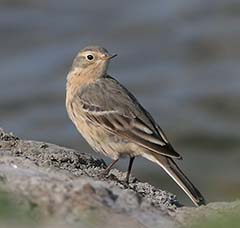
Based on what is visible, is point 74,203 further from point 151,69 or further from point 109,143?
point 151,69

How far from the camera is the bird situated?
40.5ft

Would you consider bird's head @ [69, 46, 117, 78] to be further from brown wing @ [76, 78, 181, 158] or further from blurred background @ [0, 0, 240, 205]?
blurred background @ [0, 0, 240, 205]

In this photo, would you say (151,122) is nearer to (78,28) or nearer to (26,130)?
(26,130)

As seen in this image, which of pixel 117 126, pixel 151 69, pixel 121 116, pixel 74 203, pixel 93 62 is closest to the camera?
pixel 74 203

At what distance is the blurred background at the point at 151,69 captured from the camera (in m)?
25.9

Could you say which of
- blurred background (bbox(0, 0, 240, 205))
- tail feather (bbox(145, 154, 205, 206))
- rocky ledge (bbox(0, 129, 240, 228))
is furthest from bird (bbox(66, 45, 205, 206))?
blurred background (bbox(0, 0, 240, 205))

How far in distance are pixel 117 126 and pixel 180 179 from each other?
916 mm

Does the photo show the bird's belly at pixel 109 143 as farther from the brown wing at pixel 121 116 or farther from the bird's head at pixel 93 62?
the bird's head at pixel 93 62

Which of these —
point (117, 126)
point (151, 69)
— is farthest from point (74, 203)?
point (151, 69)

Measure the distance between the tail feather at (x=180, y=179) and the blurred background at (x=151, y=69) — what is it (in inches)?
323

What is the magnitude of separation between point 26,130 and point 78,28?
462 inches

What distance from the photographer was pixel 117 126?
1260 cm

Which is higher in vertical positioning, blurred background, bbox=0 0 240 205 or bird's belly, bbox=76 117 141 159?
bird's belly, bbox=76 117 141 159

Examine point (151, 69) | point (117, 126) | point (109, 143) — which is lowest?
point (151, 69)
